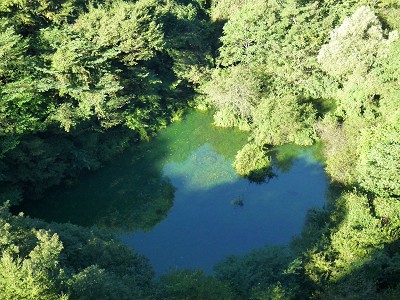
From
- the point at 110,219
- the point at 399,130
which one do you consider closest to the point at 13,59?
the point at 110,219

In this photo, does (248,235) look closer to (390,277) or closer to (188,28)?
(390,277)

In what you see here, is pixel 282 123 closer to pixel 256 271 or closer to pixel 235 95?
pixel 235 95

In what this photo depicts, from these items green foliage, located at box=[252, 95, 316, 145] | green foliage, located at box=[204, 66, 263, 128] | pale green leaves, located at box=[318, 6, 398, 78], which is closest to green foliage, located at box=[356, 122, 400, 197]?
green foliage, located at box=[252, 95, 316, 145]

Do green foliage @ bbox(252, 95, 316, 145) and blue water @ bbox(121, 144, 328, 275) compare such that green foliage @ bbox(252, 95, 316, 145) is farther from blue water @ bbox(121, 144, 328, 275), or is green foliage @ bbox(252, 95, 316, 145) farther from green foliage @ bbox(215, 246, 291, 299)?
green foliage @ bbox(215, 246, 291, 299)

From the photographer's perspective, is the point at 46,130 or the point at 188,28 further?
the point at 188,28

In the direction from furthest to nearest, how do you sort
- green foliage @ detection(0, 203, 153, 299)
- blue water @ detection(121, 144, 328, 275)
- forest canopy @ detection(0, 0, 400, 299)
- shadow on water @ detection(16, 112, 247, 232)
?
shadow on water @ detection(16, 112, 247, 232) → blue water @ detection(121, 144, 328, 275) → forest canopy @ detection(0, 0, 400, 299) → green foliage @ detection(0, 203, 153, 299)

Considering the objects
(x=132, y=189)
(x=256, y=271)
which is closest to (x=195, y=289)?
(x=256, y=271)

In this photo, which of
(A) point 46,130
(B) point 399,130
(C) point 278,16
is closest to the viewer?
(B) point 399,130
